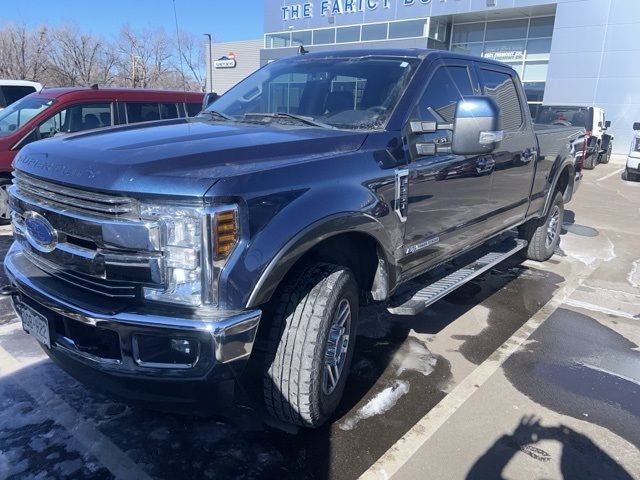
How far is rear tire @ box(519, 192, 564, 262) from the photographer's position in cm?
602

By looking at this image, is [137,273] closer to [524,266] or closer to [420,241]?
[420,241]

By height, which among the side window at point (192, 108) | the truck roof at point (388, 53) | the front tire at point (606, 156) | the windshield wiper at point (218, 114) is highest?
the truck roof at point (388, 53)

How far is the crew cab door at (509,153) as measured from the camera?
14.1ft

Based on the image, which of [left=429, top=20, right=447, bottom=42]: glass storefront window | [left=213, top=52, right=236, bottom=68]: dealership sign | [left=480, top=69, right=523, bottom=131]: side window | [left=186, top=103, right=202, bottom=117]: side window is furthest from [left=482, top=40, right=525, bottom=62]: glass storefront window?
[left=213, top=52, right=236, bottom=68]: dealership sign

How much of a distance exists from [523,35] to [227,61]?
2262 cm

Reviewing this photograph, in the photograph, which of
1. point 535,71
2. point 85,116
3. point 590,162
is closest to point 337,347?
point 85,116

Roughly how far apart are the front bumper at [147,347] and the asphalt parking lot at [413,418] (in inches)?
19.7

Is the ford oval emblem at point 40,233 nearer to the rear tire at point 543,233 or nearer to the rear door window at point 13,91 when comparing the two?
the rear tire at point 543,233

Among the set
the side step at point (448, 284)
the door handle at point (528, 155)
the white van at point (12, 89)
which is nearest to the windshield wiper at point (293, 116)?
the side step at point (448, 284)

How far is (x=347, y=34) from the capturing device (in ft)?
85.7

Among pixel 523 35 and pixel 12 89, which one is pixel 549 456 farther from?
pixel 523 35

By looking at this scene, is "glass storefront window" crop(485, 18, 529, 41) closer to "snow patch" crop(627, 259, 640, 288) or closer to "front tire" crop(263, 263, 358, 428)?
"snow patch" crop(627, 259, 640, 288)

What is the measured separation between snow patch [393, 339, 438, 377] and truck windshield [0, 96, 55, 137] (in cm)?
606

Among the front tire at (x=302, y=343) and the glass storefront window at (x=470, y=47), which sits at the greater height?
the glass storefront window at (x=470, y=47)
